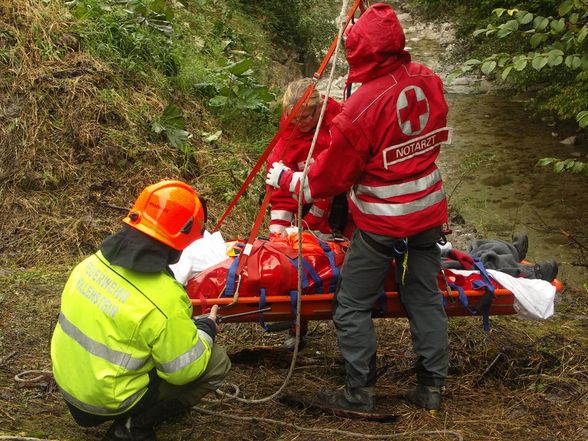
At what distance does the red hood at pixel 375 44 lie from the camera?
3238mm

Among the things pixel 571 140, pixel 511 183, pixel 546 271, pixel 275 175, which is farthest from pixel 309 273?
pixel 571 140

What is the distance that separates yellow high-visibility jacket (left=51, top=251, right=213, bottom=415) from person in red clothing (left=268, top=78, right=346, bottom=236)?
1273mm

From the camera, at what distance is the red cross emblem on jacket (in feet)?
10.8

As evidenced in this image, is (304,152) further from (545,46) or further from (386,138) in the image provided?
(545,46)

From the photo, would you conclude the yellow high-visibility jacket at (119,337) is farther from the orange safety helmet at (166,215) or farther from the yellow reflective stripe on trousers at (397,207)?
the yellow reflective stripe on trousers at (397,207)

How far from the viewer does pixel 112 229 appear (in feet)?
20.6

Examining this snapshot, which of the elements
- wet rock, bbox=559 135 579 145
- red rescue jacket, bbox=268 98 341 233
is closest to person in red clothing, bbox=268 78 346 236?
red rescue jacket, bbox=268 98 341 233

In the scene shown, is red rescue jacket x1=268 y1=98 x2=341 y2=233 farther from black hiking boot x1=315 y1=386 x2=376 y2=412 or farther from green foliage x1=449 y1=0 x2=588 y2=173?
black hiking boot x1=315 y1=386 x2=376 y2=412

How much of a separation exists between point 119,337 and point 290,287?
1.16 m

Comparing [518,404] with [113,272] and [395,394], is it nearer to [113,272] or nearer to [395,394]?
[395,394]

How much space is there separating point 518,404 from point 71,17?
19.9 feet

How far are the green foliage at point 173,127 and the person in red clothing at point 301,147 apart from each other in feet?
10.2

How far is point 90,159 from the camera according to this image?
6.69 metres

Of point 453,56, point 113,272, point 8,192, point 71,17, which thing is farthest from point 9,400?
point 453,56
